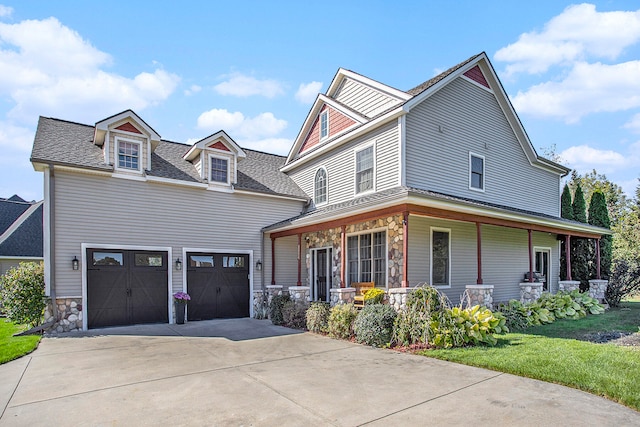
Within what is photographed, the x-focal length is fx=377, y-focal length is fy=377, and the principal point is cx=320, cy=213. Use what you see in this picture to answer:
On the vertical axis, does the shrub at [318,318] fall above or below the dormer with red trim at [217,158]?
below

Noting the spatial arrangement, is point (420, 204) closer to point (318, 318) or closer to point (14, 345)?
point (318, 318)

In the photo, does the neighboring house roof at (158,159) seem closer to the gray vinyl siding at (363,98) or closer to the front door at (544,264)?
the gray vinyl siding at (363,98)

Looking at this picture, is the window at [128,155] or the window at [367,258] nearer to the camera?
the window at [367,258]

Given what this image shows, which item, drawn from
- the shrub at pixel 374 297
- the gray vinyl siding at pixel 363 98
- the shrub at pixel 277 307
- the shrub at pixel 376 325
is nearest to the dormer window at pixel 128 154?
the shrub at pixel 277 307

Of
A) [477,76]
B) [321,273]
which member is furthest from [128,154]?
[477,76]

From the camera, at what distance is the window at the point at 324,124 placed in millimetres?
14297

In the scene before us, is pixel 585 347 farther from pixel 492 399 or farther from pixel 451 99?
pixel 451 99

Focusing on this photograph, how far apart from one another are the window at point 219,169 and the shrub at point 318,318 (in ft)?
18.7

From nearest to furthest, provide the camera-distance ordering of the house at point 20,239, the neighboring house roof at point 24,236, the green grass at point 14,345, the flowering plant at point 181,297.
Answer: the green grass at point 14,345
the flowering plant at point 181,297
the house at point 20,239
the neighboring house roof at point 24,236

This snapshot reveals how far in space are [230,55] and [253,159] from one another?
20.5ft

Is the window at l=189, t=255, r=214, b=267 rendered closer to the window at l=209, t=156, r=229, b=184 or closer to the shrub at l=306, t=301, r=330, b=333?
the window at l=209, t=156, r=229, b=184

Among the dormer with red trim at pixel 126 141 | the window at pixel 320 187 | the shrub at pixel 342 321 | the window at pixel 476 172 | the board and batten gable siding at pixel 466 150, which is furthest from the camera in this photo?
the window at pixel 320 187

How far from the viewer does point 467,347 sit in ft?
24.9

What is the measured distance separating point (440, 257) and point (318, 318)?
4.22 meters
